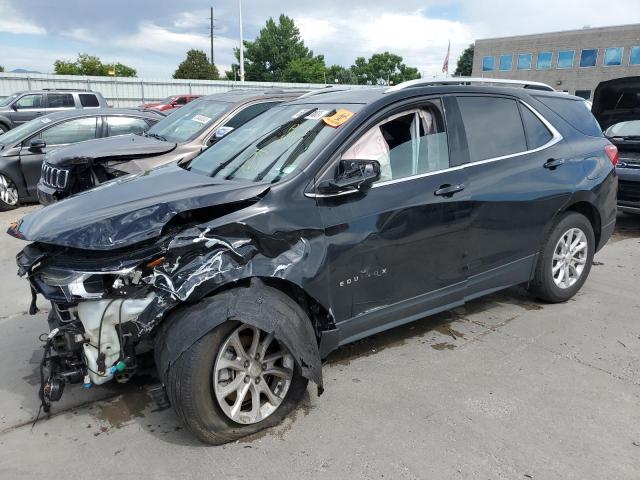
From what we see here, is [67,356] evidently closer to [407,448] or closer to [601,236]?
[407,448]

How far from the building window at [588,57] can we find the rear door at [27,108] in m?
49.6

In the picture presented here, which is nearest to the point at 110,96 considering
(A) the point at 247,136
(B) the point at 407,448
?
(A) the point at 247,136

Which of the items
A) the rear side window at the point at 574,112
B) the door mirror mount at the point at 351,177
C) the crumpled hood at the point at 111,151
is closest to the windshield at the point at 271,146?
the door mirror mount at the point at 351,177

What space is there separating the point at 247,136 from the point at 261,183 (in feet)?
3.17

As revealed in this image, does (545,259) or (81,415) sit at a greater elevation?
(545,259)

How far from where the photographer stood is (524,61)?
54188 millimetres

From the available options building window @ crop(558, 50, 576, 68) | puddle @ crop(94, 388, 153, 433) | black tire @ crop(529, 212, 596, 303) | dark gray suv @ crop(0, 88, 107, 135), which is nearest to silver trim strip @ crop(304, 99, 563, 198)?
black tire @ crop(529, 212, 596, 303)

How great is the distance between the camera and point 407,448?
2752 mm

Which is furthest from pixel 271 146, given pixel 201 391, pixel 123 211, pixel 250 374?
pixel 201 391

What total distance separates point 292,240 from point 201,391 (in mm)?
945

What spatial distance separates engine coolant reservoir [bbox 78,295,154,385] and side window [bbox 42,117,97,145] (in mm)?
7269

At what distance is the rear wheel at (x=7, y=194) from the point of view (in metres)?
8.55

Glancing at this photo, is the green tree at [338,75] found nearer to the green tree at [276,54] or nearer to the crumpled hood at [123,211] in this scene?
the green tree at [276,54]

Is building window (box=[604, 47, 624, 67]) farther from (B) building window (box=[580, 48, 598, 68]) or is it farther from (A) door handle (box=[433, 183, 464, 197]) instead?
(A) door handle (box=[433, 183, 464, 197])
